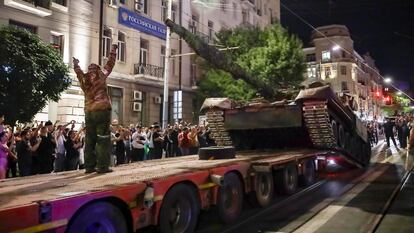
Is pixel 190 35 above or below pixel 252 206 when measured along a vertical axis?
above

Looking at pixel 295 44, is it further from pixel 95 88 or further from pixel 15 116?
pixel 95 88

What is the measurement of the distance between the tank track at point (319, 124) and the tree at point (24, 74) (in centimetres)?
864

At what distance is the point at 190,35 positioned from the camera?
11.3 metres

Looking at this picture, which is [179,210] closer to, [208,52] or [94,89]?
[94,89]

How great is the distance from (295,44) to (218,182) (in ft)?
81.3

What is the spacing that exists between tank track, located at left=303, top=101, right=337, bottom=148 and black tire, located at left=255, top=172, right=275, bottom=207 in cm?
319

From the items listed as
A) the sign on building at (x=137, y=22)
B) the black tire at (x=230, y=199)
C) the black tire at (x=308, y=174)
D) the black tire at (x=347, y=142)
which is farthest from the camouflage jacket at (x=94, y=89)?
the sign on building at (x=137, y=22)

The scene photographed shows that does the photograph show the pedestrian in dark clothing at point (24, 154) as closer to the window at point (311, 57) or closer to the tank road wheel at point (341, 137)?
the tank road wheel at point (341, 137)

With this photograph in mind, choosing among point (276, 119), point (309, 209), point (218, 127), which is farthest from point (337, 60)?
point (309, 209)

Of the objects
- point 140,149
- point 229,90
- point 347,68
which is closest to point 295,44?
point 229,90

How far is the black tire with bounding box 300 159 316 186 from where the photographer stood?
11.5m

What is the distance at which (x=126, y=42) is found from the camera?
25312mm

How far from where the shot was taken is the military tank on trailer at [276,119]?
38.7ft

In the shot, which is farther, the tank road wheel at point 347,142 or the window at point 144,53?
the window at point 144,53
